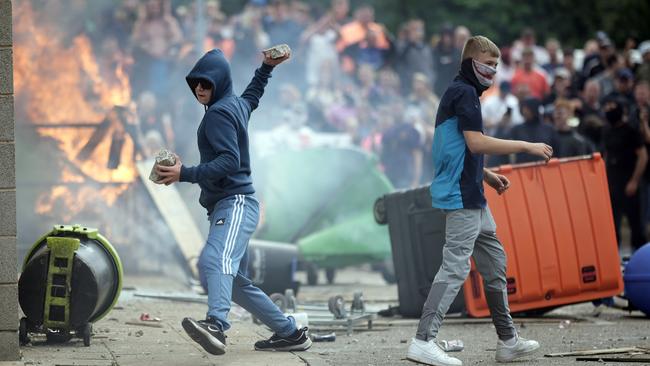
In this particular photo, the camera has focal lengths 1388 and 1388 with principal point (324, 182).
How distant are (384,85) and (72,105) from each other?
5595 millimetres

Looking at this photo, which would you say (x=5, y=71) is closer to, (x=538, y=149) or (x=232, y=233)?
(x=232, y=233)

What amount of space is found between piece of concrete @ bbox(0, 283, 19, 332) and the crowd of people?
7.75 meters

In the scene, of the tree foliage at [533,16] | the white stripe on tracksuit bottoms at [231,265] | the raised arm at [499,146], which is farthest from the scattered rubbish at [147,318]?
the tree foliage at [533,16]

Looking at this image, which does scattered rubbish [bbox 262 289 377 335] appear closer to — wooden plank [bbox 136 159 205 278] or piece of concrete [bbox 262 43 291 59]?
piece of concrete [bbox 262 43 291 59]

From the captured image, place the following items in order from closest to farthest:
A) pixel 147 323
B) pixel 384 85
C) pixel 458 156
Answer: pixel 458 156, pixel 147 323, pixel 384 85

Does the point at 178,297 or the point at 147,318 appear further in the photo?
the point at 178,297

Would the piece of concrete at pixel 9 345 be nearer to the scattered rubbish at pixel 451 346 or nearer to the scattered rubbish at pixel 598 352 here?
the scattered rubbish at pixel 451 346

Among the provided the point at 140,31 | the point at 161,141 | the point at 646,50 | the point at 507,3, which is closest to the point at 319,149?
the point at 161,141

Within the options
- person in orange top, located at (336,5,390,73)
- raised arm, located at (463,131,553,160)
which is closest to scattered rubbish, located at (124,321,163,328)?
raised arm, located at (463,131,553,160)

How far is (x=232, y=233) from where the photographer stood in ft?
25.2

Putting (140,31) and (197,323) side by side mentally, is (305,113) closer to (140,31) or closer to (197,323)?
(140,31)

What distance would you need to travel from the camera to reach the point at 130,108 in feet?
49.7

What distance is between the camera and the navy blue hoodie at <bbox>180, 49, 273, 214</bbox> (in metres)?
7.53

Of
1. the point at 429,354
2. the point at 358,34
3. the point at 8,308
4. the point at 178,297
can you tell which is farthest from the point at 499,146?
the point at 358,34
